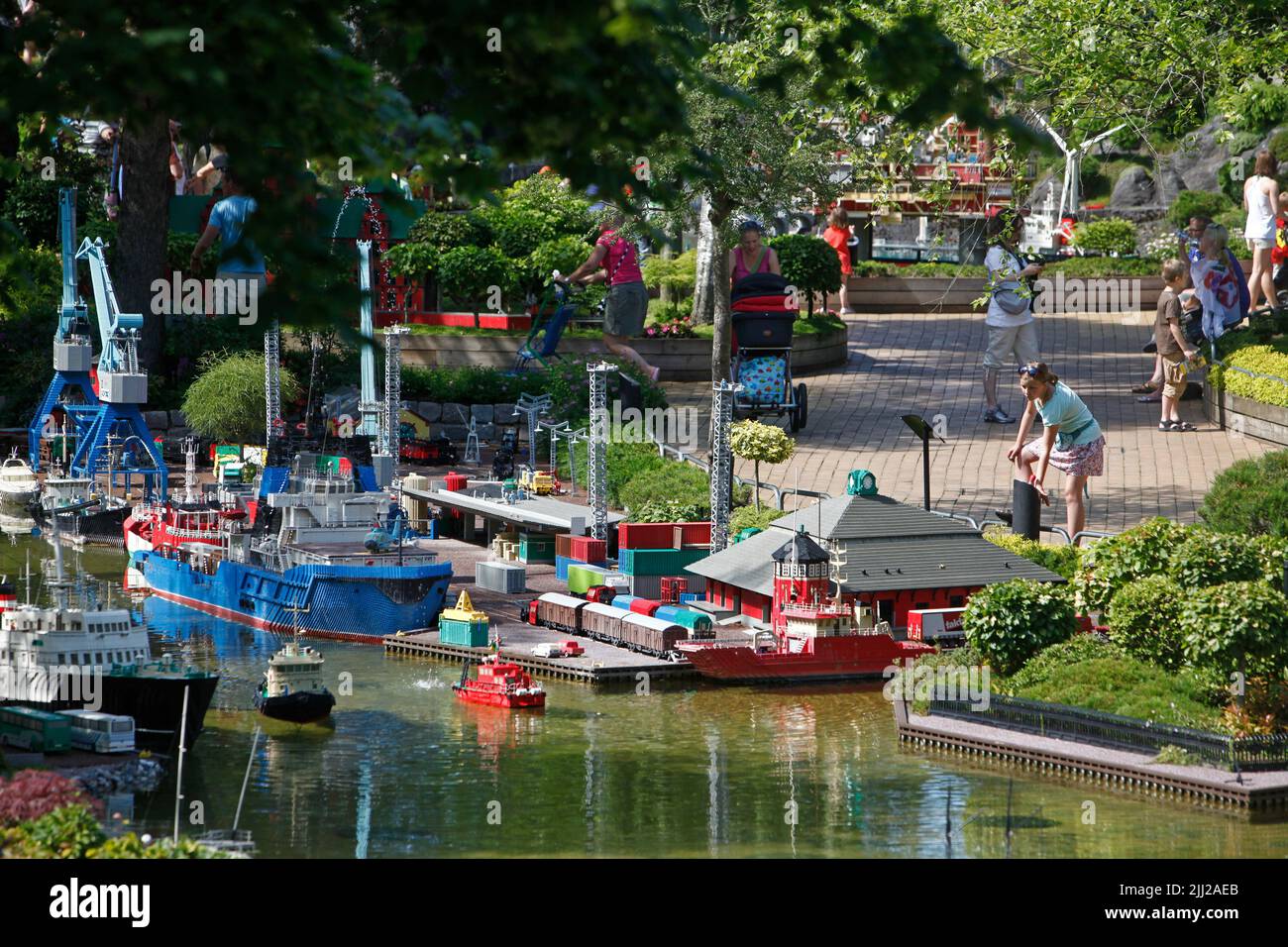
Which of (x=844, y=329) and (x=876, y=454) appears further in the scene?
(x=844, y=329)

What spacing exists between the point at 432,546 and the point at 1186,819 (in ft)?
53.1

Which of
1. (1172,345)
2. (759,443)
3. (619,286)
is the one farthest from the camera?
(619,286)

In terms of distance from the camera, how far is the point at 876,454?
34938mm

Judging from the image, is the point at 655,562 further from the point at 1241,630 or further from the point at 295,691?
the point at 1241,630

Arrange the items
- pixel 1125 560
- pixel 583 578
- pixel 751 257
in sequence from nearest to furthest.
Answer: pixel 1125 560, pixel 583 578, pixel 751 257

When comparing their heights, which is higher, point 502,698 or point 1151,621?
point 1151,621

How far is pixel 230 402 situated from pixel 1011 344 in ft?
48.1

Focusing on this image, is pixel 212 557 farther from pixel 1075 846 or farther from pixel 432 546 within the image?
pixel 1075 846

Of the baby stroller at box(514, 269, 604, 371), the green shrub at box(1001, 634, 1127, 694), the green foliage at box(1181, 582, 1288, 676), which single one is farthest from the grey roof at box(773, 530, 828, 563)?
the baby stroller at box(514, 269, 604, 371)

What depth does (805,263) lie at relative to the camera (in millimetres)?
45469

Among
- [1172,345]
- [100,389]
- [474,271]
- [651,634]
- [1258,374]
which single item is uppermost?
[474,271]
